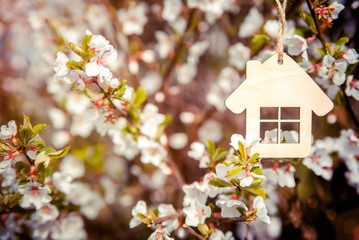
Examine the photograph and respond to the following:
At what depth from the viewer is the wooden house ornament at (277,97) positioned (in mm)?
838

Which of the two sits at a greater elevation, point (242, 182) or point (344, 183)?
point (242, 182)

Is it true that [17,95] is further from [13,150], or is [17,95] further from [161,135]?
[13,150]

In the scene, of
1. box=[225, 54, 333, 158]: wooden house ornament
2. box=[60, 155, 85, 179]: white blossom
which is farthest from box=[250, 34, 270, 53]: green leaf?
box=[60, 155, 85, 179]: white blossom

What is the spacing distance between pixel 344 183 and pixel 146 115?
2.57 feet

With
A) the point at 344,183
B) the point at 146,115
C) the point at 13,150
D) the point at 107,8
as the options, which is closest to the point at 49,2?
the point at 107,8

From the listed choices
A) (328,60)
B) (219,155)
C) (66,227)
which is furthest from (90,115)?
(328,60)

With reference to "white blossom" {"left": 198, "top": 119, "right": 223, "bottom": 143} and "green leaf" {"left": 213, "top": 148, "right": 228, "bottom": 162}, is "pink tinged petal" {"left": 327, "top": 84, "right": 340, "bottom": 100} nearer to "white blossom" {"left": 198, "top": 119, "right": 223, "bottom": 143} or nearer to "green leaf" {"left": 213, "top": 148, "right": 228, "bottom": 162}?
"green leaf" {"left": 213, "top": 148, "right": 228, "bottom": 162}

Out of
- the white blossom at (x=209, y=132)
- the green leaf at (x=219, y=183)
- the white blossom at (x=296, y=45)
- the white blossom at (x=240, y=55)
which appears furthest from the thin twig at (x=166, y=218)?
the white blossom at (x=209, y=132)

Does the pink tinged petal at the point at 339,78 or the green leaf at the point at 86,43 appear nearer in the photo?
the green leaf at the point at 86,43

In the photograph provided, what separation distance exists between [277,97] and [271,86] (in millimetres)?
26

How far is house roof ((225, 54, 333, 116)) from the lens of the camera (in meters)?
0.84

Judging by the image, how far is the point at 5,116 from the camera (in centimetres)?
210

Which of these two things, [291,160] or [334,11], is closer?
[334,11]

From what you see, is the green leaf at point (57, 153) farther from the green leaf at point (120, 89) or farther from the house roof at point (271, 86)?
the house roof at point (271, 86)
